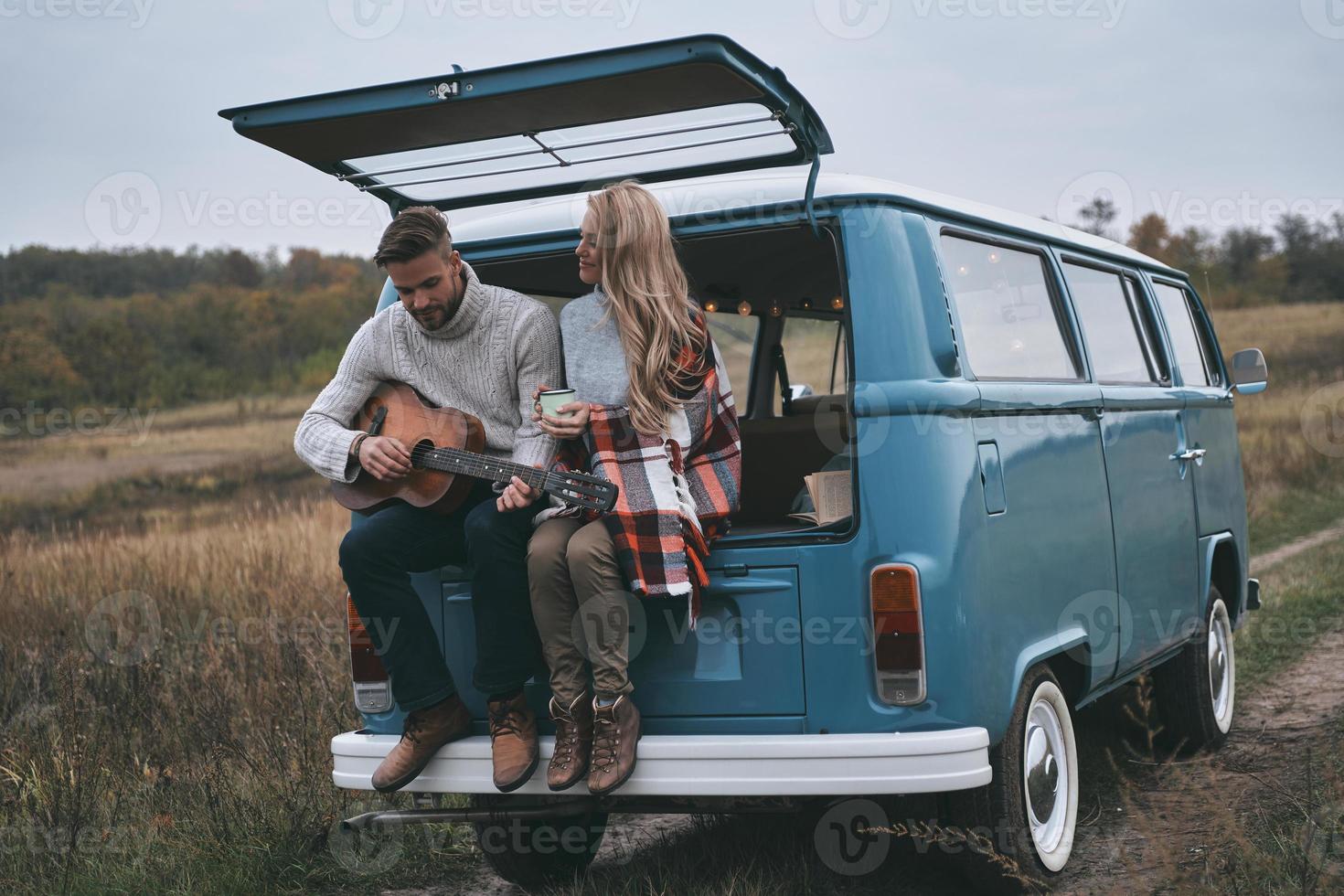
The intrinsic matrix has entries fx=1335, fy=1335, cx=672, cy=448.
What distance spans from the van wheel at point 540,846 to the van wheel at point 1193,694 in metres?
2.60

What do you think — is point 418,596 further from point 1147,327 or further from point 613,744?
point 1147,327

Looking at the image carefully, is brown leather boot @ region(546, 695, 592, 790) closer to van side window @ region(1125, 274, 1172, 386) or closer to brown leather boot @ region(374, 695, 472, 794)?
brown leather boot @ region(374, 695, 472, 794)

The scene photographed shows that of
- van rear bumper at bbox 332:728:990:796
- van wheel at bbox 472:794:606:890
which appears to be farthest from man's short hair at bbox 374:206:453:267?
van wheel at bbox 472:794:606:890

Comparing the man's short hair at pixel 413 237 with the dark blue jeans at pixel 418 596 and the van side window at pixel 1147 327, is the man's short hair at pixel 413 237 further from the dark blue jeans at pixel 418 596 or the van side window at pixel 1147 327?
the van side window at pixel 1147 327

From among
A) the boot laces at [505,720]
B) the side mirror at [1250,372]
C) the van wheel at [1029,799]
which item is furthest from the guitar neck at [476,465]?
the side mirror at [1250,372]

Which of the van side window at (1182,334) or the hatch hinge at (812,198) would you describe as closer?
the hatch hinge at (812,198)

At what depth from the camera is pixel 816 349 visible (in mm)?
6875

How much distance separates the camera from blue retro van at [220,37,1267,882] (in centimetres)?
346

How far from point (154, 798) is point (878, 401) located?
11.5 ft

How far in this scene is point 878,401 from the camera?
356cm

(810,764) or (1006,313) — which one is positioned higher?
(1006,313)

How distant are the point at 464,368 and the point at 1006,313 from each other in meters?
1.73

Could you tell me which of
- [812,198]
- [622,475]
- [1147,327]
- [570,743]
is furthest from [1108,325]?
[570,743]

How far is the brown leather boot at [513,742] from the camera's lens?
12.0 feet
